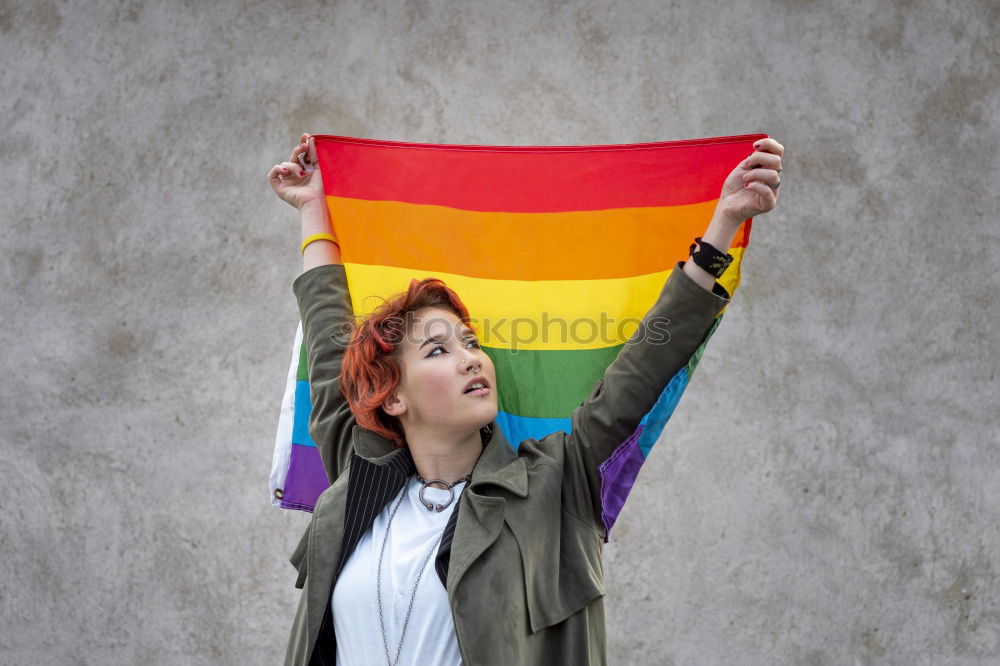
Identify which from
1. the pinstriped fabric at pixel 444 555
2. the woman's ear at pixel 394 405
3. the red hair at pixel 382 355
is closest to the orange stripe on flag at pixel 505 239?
the red hair at pixel 382 355

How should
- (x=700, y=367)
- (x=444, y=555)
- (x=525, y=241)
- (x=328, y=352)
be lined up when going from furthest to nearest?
(x=700, y=367) → (x=525, y=241) → (x=328, y=352) → (x=444, y=555)

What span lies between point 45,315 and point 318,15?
145 centimetres

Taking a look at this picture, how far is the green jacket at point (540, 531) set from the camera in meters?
1.45

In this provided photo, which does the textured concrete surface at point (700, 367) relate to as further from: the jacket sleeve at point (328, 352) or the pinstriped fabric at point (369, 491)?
the pinstriped fabric at point (369, 491)

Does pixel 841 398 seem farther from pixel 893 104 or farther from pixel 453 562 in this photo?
pixel 453 562

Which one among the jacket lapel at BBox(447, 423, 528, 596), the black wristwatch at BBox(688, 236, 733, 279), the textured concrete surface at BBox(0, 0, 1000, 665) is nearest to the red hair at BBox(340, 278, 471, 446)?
the jacket lapel at BBox(447, 423, 528, 596)

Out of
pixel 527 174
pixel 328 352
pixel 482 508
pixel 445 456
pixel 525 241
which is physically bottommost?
pixel 482 508

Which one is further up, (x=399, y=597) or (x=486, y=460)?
(x=486, y=460)

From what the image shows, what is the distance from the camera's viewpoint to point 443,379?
161 centimetres

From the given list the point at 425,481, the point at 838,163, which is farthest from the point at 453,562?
the point at 838,163

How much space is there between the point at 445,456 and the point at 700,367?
181 cm

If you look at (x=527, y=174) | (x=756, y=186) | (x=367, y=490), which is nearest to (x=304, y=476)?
(x=367, y=490)

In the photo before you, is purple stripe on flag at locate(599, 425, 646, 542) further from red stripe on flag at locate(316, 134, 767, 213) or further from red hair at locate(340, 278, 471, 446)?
red stripe on flag at locate(316, 134, 767, 213)

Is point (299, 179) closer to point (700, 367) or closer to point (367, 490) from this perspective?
point (367, 490)
